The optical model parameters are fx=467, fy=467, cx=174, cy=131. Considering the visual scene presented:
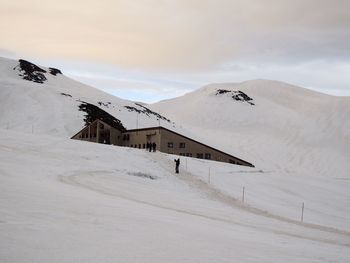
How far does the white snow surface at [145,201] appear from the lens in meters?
9.52

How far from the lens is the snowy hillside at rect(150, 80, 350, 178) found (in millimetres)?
97250

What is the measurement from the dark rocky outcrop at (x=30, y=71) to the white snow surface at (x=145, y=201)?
21.0 metres

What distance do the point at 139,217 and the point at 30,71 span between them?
125 m

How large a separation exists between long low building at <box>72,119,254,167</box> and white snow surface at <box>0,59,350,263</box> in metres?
14.9

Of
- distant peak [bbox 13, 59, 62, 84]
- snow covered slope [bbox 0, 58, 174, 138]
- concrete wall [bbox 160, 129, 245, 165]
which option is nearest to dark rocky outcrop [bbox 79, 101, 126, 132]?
snow covered slope [bbox 0, 58, 174, 138]

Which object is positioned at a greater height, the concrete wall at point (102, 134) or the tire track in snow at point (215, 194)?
the concrete wall at point (102, 134)

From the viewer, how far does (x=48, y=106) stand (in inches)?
3895

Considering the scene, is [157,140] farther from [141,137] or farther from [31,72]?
[31,72]

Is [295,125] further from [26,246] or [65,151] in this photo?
[26,246]

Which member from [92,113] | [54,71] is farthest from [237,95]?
[92,113]

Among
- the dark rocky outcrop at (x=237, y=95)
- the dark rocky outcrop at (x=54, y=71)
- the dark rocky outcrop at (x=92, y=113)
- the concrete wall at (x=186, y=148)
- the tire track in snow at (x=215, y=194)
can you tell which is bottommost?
the tire track in snow at (x=215, y=194)

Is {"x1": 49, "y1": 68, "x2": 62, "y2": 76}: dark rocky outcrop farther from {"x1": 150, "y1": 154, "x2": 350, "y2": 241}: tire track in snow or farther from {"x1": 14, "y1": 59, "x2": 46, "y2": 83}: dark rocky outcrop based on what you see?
{"x1": 150, "y1": 154, "x2": 350, "y2": 241}: tire track in snow

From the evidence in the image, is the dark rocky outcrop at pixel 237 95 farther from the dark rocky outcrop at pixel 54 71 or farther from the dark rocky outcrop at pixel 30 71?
the dark rocky outcrop at pixel 30 71

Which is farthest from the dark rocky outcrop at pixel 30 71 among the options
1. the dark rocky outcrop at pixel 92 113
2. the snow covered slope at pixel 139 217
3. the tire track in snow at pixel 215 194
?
the tire track in snow at pixel 215 194
